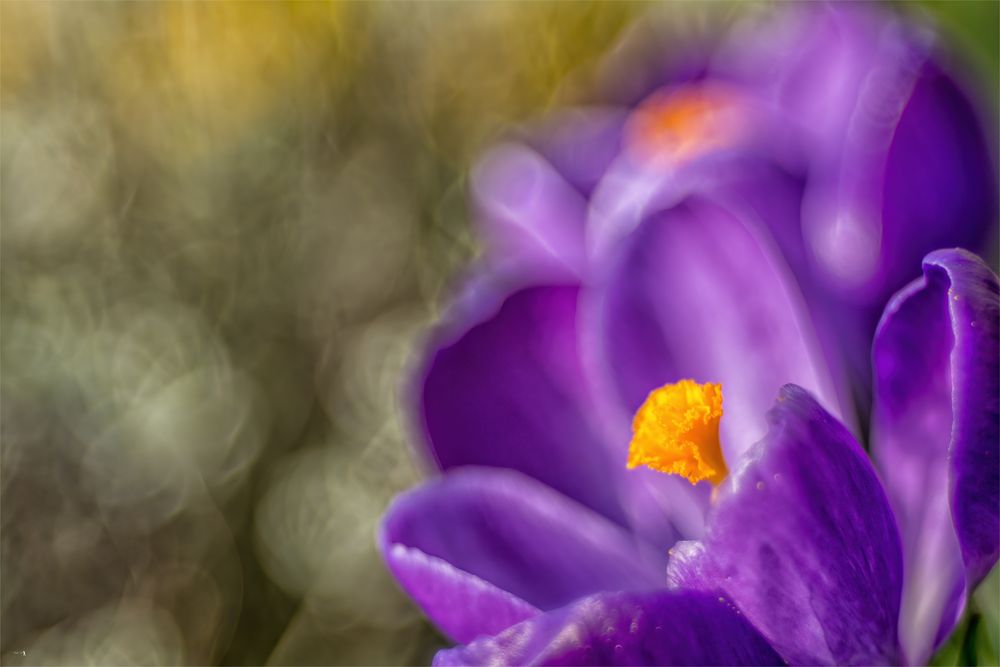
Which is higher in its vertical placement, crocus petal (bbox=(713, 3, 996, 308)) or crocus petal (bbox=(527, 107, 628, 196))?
crocus petal (bbox=(713, 3, 996, 308))

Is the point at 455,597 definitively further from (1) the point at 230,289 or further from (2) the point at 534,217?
(1) the point at 230,289

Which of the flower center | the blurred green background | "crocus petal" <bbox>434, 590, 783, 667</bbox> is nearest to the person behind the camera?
"crocus petal" <bbox>434, 590, 783, 667</bbox>

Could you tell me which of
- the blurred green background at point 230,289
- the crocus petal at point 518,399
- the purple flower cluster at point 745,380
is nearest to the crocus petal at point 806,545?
the purple flower cluster at point 745,380

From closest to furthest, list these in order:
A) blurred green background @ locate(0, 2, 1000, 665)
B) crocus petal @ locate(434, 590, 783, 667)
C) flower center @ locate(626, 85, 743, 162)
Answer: crocus petal @ locate(434, 590, 783, 667)
flower center @ locate(626, 85, 743, 162)
blurred green background @ locate(0, 2, 1000, 665)


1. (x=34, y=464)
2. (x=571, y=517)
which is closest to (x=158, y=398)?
(x=34, y=464)

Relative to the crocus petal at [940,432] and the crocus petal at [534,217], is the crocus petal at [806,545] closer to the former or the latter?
the crocus petal at [940,432]

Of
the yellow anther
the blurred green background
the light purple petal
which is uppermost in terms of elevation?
the yellow anther

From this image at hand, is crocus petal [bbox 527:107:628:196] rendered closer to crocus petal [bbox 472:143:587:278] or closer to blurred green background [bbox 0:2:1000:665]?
crocus petal [bbox 472:143:587:278]

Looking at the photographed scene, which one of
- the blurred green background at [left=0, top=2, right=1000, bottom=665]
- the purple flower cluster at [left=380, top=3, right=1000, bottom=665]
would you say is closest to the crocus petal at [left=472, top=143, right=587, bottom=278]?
the purple flower cluster at [left=380, top=3, right=1000, bottom=665]
